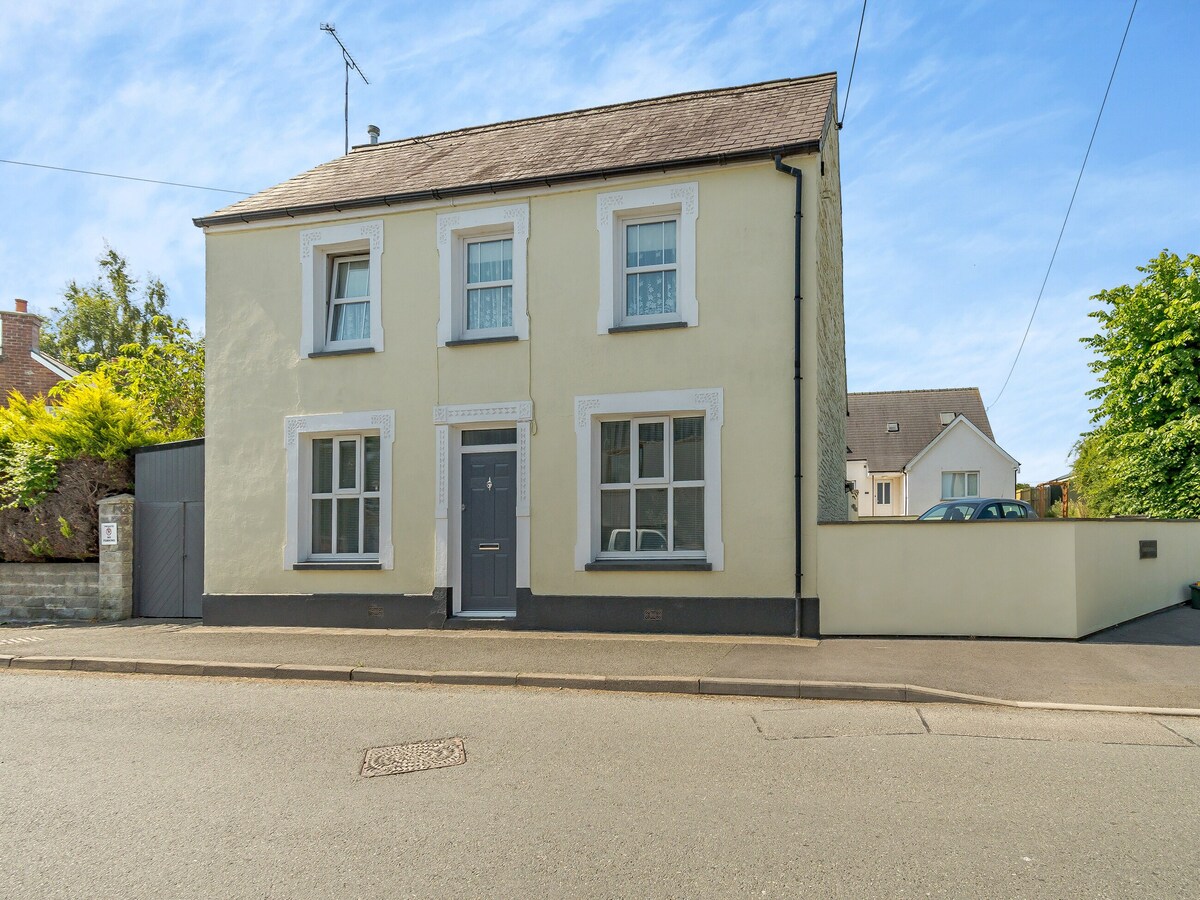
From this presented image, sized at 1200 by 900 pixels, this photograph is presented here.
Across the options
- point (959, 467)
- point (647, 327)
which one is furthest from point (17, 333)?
point (959, 467)

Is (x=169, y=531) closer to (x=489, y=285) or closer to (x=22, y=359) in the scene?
(x=489, y=285)

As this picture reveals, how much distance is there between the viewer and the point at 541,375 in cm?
1191

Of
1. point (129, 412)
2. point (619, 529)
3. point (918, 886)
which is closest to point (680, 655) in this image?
point (619, 529)

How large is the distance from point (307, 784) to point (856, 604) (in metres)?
7.20

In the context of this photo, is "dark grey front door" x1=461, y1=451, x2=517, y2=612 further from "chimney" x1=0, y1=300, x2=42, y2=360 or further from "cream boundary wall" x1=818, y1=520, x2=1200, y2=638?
"chimney" x1=0, y1=300, x2=42, y2=360

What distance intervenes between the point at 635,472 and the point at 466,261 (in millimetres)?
3989

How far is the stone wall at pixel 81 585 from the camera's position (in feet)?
45.9

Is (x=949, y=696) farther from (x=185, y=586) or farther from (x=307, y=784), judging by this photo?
(x=185, y=586)

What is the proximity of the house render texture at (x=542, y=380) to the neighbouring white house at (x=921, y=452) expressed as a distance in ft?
96.6

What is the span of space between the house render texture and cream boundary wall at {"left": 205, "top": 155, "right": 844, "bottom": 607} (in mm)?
34

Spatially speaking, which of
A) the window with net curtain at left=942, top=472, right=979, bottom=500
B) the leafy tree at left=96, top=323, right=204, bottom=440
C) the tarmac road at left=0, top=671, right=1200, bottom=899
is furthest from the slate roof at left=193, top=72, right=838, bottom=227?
the window with net curtain at left=942, top=472, right=979, bottom=500

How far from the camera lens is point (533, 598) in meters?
11.7

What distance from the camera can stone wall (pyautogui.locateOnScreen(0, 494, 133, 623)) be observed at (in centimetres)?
1400

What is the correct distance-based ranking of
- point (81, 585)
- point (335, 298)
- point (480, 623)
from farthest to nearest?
point (81, 585) → point (335, 298) → point (480, 623)
